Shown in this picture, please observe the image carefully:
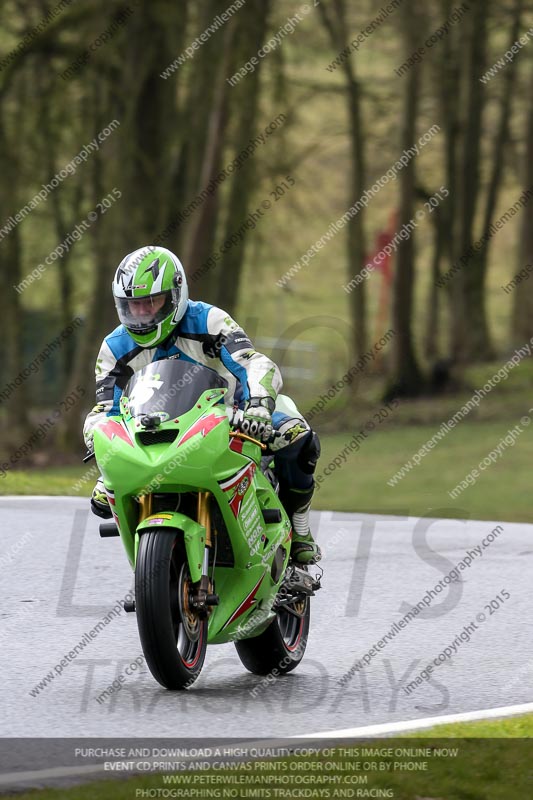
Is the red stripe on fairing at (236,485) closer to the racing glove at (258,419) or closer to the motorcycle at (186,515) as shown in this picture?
the motorcycle at (186,515)

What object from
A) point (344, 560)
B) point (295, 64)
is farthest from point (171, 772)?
point (295, 64)

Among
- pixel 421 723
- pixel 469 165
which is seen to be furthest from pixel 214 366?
pixel 469 165

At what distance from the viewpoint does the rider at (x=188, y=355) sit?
20.4ft

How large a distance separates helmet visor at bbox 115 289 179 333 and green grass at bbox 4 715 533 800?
195cm

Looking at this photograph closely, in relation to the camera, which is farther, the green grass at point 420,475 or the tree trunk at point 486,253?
the tree trunk at point 486,253

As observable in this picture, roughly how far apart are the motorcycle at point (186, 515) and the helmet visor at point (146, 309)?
0.61 feet

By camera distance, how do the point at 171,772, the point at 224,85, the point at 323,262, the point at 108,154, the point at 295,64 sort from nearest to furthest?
the point at 171,772 → the point at 224,85 → the point at 108,154 → the point at 295,64 → the point at 323,262

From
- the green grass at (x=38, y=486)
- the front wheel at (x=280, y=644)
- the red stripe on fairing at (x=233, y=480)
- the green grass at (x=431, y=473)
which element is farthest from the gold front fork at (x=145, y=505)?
the green grass at (x=431, y=473)

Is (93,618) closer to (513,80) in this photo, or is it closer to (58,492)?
(58,492)

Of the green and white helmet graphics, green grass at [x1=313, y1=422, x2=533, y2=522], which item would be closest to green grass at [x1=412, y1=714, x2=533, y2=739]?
the green and white helmet graphics

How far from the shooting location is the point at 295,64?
3269 centimetres

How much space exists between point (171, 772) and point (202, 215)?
20.2 m

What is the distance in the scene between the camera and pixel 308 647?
7.66m

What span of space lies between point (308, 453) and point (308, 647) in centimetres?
134
